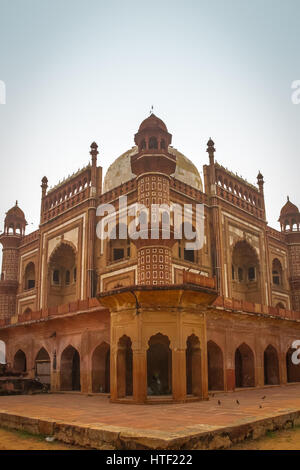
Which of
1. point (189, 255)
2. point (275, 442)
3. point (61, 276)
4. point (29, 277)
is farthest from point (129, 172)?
point (275, 442)

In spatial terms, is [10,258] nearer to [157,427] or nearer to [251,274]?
[251,274]

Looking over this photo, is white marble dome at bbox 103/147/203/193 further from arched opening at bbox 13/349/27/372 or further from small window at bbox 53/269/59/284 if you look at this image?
arched opening at bbox 13/349/27/372

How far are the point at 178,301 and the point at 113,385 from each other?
9.08 ft

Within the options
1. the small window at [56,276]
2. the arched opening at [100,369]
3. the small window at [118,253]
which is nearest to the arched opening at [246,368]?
the arched opening at [100,369]

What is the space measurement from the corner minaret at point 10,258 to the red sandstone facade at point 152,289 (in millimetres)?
72

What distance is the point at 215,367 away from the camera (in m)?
15.2

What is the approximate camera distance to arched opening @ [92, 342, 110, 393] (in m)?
14.9

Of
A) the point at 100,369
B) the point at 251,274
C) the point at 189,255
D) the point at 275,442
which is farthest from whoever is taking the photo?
the point at 251,274

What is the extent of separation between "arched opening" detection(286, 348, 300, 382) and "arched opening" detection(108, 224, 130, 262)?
8865mm

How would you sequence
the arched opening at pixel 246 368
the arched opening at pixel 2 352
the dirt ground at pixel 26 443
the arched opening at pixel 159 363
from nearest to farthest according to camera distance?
the dirt ground at pixel 26 443 → the arched opening at pixel 159 363 → the arched opening at pixel 246 368 → the arched opening at pixel 2 352

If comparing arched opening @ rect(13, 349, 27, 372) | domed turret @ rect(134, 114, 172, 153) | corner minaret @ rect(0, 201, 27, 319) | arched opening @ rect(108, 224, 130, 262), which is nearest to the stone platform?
domed turret @ rect(134, 114, 172, 153)

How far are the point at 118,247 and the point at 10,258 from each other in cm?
1121

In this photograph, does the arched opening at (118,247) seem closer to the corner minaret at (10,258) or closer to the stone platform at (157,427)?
the corner minaret at (10,258)

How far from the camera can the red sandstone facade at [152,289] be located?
37.9 ft
